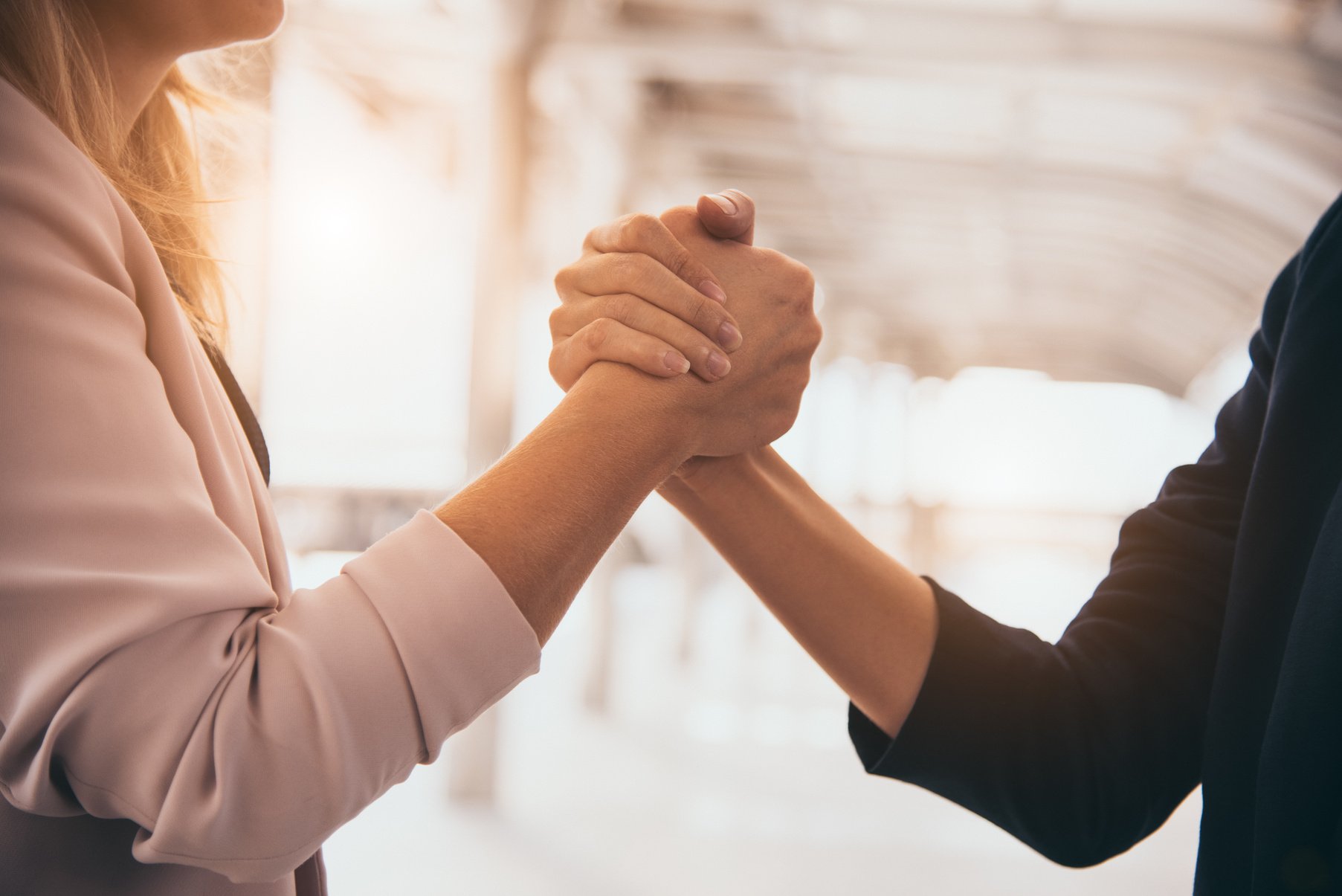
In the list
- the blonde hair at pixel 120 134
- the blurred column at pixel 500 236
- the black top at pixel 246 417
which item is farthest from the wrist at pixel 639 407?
the blurred column at pixel 500 236

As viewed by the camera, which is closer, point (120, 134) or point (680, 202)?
point (120, 134)

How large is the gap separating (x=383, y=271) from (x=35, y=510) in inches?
390

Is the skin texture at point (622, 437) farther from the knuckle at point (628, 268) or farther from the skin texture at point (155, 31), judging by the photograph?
the skin texture at point (155, 31)

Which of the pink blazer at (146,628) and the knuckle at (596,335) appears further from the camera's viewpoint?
the knuckle at (596,335)

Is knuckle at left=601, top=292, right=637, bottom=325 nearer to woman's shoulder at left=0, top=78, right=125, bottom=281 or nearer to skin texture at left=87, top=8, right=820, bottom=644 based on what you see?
skin texture at left=87, top=8, right=820, bottom=644

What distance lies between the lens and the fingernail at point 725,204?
1271 mm

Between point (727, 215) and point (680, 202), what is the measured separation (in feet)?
26.4

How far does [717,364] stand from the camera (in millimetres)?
1130

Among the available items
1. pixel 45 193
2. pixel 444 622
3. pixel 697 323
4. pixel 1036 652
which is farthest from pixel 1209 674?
pixel 45 193

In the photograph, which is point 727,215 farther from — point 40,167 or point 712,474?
point 40,167

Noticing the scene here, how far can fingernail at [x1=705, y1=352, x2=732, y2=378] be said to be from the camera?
112 centimetres

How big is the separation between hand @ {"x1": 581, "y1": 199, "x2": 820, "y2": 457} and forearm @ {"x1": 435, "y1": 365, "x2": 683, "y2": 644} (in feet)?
0.79

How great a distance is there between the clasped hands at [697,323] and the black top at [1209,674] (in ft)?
1.22

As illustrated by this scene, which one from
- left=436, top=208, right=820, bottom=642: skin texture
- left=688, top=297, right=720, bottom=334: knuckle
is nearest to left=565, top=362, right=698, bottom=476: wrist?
left=436, top=208, right=820, bottom=642: skin texture
